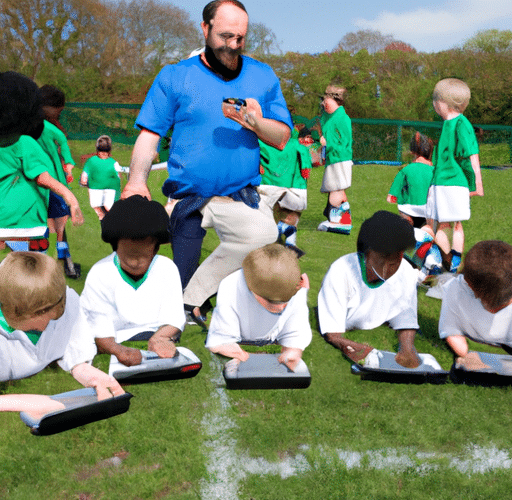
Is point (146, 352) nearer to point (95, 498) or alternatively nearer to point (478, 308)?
point (95, 498)

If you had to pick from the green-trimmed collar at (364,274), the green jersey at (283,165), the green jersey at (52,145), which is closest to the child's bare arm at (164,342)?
the green-trimmed collar at (364,274)

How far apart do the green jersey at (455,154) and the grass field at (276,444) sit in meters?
2.18

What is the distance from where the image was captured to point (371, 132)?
20750mm

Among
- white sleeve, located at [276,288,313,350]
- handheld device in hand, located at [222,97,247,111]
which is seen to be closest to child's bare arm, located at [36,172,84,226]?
handheld device in hand, located at [222,97,247,111]

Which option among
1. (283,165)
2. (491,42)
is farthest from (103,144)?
(491,42)

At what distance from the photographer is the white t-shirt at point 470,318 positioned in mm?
3527

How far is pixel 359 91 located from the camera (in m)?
26.1

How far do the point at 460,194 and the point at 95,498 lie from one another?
413cm

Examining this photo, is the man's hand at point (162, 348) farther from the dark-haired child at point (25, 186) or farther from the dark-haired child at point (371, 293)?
the dark-haired child at point (25, 186)

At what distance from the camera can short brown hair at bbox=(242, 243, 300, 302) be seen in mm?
3061

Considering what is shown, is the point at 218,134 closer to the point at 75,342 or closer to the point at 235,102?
the point at 235,102

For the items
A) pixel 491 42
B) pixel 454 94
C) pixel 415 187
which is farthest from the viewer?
pixel 491 42

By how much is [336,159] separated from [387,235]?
5.24 metres

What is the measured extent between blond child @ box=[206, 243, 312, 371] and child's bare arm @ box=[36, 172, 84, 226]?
1327 millimetres
